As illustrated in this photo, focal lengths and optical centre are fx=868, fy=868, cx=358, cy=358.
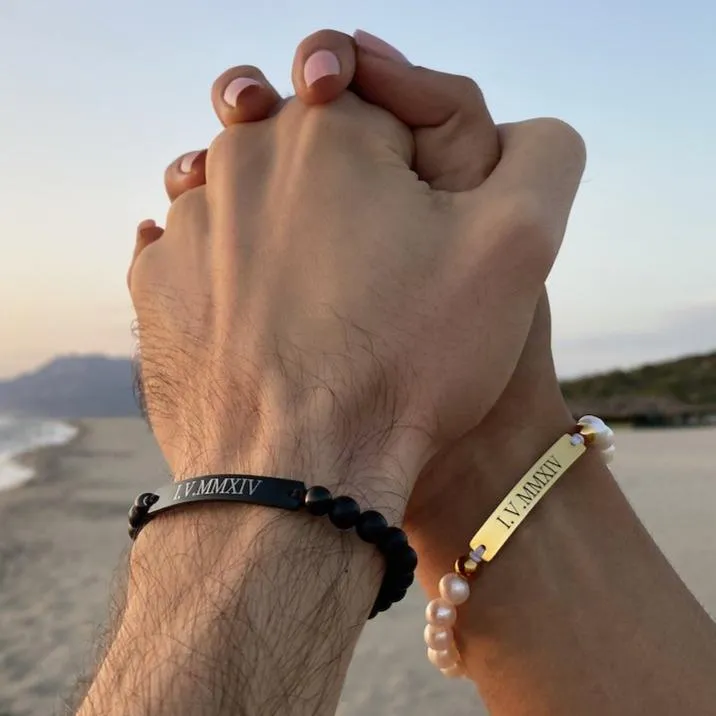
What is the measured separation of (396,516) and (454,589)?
0.20 meters

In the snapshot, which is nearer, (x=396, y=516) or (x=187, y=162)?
(x=396, y=516)

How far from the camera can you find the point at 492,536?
1.04m

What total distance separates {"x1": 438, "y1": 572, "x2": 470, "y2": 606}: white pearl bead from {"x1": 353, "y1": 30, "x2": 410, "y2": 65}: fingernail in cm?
73

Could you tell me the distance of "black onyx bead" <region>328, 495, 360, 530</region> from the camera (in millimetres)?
795

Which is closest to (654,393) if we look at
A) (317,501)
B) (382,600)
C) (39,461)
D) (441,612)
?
(39,461)

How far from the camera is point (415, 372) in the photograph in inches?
37.3

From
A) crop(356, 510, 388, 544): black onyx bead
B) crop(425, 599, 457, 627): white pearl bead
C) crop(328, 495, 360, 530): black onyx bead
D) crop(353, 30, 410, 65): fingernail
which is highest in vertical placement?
crop(353, 30, 410, 65): fingernail

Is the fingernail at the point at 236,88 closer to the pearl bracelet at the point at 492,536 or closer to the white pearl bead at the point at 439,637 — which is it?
the pearl bracelet at the point at 492,536

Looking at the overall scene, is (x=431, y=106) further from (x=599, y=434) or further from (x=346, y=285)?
(x=599, y=434)

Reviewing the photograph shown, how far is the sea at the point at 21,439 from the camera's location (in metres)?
10.1

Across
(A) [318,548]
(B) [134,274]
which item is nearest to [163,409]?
(B) [134,274]

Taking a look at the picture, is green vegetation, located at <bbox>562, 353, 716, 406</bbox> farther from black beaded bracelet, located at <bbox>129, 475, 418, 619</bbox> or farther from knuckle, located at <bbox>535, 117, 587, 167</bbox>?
black beaded bracelet, located at <bbox>129, 475, 418, 619</bbox>

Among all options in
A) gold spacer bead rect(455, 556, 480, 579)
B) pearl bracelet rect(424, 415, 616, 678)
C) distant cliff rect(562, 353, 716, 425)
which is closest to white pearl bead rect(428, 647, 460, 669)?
pearl bracelet rect(424, 415, 616, 678)

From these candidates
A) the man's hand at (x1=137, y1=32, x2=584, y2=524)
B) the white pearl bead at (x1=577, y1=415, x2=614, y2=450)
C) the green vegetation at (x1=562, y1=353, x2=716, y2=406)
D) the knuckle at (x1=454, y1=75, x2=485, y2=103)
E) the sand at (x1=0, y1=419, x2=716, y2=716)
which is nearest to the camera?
the man's hand at (x1=137, y1=32, x2=584, y2=524)
